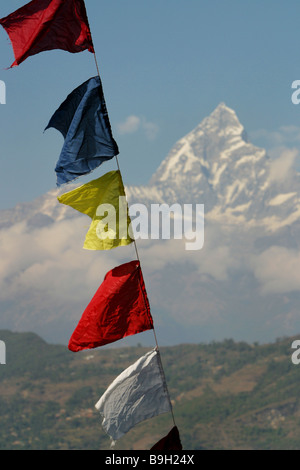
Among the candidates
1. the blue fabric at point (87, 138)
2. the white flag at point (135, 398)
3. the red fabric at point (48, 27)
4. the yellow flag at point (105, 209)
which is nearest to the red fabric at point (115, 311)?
the yellow flag at point (105, 209)

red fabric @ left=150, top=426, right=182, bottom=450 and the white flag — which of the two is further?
the white flag

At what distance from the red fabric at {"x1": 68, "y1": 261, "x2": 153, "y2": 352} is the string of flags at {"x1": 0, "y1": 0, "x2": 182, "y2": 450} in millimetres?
25

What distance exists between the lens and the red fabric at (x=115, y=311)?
844 inches

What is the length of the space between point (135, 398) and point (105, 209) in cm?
475

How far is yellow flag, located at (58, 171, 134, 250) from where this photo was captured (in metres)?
21.1

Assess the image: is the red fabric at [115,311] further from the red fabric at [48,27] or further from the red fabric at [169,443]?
the red fabric at [48,27]

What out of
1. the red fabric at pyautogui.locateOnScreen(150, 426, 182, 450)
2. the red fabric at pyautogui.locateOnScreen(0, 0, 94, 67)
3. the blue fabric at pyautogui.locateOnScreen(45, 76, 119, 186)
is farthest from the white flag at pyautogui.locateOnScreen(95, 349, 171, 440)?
the red fabric at pyautogui.locateOnScreen(0, 0, 94, 67)

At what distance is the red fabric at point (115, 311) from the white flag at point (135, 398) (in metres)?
1.00

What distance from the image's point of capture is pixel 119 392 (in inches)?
832

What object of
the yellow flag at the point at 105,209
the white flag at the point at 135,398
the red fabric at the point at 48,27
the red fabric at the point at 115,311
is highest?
the red fabric at the point at 48,27

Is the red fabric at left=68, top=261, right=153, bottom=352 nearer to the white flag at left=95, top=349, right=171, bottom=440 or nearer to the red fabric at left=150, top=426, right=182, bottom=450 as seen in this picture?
the white flag at left=95, top=349, right=171, bottom=440
